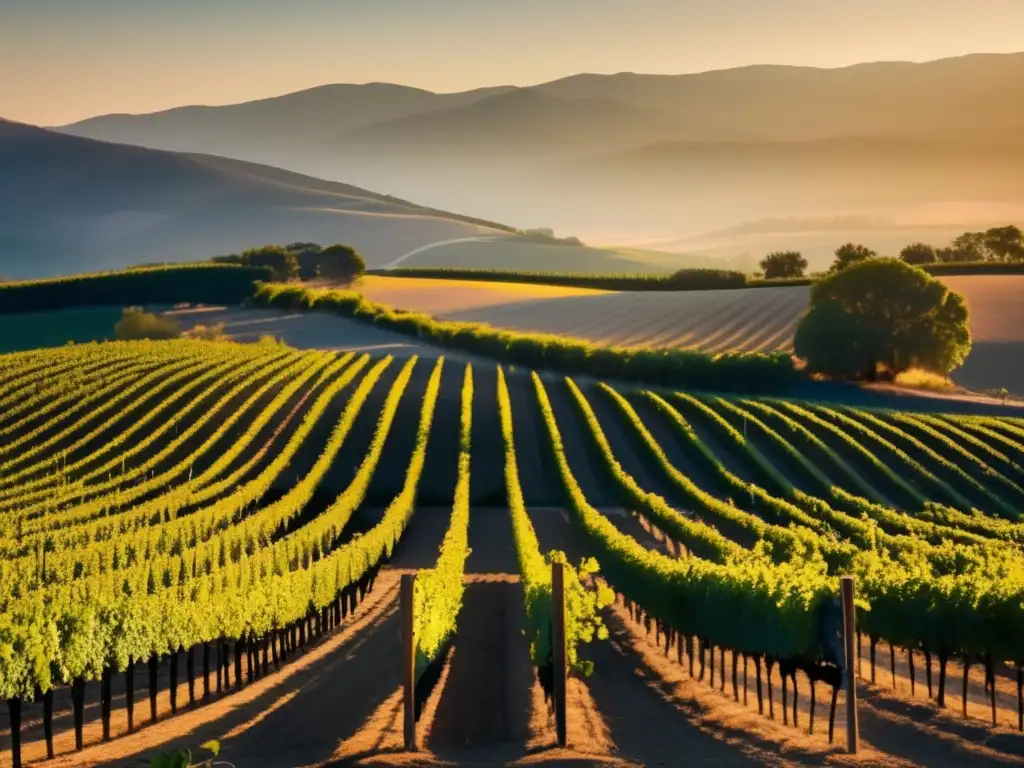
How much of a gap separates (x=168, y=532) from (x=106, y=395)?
28967 mm

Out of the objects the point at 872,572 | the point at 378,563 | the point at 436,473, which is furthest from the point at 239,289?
the point at 872,572

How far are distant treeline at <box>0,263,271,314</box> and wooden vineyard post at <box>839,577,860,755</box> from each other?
9579cm

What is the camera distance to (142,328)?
88812 millimetres

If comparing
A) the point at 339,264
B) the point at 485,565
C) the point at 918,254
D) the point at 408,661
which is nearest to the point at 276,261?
the point at 339,264

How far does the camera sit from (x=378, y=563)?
115 feet

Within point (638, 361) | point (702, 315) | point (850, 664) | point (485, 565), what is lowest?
point (485, 565)

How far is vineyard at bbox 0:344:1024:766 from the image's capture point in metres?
17.6

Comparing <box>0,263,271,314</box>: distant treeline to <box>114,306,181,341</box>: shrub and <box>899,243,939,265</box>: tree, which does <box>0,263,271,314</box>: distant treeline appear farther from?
<box>899,243,939,265</box>: tree

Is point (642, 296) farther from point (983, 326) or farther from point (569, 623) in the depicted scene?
point (569, 623)

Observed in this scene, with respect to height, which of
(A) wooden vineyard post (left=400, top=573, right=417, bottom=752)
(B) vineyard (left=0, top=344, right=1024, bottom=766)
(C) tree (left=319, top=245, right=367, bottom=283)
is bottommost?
(B) vineyard (left=0, top=344, right=1024, bottom=766)

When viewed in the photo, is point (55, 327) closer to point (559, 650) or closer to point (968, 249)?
point (559, 650)

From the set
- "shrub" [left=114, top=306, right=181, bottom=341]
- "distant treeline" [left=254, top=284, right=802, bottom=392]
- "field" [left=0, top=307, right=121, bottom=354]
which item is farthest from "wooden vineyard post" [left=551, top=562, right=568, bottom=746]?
"field" [left=0, top=307, right=121, bottom=354]

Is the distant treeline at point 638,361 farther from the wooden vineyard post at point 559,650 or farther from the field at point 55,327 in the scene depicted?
the wooden vineyard post at point 559,650

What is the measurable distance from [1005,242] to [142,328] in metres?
98.8
